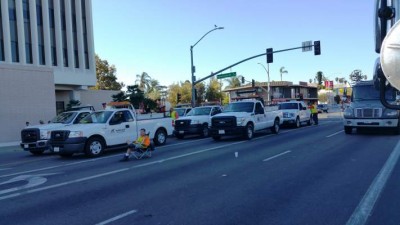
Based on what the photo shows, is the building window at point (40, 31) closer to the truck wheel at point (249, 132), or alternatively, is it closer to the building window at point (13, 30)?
the building window at point (13, 30)

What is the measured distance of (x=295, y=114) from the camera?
2719cm

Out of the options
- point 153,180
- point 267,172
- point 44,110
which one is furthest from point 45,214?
point 44,110

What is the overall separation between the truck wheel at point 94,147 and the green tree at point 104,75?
55835mm

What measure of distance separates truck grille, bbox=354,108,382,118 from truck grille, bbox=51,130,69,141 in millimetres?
13323

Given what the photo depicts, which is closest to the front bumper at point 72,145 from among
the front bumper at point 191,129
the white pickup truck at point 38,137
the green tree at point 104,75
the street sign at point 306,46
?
the white pickup truck at point 38,137

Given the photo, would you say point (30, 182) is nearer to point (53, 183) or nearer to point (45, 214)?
point (53, 183)

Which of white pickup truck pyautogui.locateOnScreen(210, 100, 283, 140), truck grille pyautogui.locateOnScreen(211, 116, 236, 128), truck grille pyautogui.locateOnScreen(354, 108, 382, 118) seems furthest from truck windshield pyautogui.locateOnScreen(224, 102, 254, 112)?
truck grille pyautogui.locateOnScreen(354, 108, 382, 118)

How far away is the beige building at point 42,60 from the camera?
1054 inches

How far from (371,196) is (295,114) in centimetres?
2050

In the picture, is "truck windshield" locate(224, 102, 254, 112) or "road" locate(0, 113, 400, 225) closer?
"road" locate(0, 113, 400, 225)

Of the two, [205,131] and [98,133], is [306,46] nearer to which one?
[205,131]

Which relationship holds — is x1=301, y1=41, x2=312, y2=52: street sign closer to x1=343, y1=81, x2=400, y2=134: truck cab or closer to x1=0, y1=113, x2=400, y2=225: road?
x1=343, y1=81, x2=400, y2=134: truck cab

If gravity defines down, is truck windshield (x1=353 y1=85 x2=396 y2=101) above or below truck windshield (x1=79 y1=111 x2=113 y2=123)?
above

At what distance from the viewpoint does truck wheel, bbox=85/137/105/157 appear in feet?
49.6
